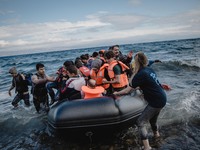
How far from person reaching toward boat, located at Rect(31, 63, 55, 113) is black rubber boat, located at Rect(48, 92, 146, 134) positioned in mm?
1828

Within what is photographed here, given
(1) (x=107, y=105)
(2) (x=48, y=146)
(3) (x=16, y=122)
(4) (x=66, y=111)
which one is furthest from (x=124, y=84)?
(3) (x=16, y=122)

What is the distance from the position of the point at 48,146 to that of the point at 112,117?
175 cm

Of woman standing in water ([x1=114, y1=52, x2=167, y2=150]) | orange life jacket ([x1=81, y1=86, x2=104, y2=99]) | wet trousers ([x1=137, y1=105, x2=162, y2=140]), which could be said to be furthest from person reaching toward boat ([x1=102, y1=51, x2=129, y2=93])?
wet trousers ([x1=137, y1=105, x2=162, y2=140])

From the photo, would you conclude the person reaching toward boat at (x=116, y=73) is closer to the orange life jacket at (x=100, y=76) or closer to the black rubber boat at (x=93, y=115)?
the orange life jacket at (x=100, y=76)

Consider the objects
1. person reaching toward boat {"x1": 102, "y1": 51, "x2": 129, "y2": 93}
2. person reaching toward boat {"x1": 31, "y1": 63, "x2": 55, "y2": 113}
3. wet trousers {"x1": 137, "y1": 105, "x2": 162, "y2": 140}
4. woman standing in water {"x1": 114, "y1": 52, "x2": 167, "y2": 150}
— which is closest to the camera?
woman standing in water {"x1": 114, "y1": 52, "x2": 167, "y2": 150}

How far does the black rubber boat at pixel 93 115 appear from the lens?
3969 mm

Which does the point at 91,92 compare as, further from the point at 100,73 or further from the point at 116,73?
the point at 100,73

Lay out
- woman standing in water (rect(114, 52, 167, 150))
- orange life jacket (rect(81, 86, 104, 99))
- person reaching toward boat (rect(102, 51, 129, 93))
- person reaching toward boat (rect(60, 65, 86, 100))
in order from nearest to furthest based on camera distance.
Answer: woman standing in water (rect(114, 52, 167, 150)) < orange life jacket (rect(81, 86, 104, 99)) < person reaching toward boat (rect(60, 65, 86, 100)) < person reaching toward boat (rect(102, 51, 129, 93))

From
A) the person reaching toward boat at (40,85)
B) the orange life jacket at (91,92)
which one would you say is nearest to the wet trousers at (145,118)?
the orange life jacket at (91,92)

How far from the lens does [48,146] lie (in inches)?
190

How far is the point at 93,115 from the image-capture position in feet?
13.0

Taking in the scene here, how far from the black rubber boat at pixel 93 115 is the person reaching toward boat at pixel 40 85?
183 cm

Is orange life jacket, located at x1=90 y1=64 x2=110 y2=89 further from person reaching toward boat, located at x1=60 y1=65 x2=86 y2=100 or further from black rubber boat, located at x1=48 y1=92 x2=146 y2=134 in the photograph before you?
black rubber boat, located at x1=48 y1=92 x2=146 y2=134

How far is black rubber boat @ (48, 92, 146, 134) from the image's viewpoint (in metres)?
3.97
